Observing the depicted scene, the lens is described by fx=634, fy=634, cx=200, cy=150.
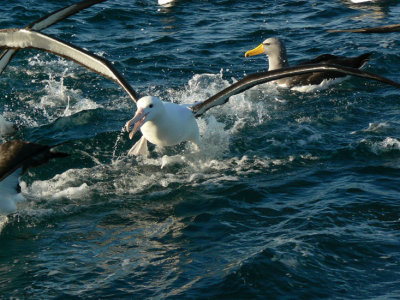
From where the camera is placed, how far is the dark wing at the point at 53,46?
879cm

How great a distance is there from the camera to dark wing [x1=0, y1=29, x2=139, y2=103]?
8789 mm

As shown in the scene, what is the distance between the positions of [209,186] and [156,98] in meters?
1.37

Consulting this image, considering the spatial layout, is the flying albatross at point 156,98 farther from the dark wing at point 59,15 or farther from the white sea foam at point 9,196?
the white sea foam at point 9,196

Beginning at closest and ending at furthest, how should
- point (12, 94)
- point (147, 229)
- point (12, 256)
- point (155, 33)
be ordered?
point (12, 256), point (147, 229), point (12, 94), point (155, 33)

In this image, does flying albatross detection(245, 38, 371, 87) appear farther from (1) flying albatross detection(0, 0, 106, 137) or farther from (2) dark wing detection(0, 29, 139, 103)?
(1) flying albatross detection(0, 0, 106, 137)

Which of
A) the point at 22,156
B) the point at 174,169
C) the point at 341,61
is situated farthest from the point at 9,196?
the point at 341,61

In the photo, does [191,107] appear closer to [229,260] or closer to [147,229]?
[147,229]

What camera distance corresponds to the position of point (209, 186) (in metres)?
8.41

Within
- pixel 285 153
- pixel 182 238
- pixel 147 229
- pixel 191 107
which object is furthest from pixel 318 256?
pixel 191 107

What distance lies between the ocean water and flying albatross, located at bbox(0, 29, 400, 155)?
1.72 ft

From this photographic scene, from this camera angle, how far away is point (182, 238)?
23.4 ft

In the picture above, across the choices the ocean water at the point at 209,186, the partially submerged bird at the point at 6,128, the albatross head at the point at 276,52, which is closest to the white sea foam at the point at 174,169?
the ocean water at the point at 209,186

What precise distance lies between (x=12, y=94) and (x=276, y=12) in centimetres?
833

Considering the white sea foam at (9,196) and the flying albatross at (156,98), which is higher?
the flying albatross at (156,98)
